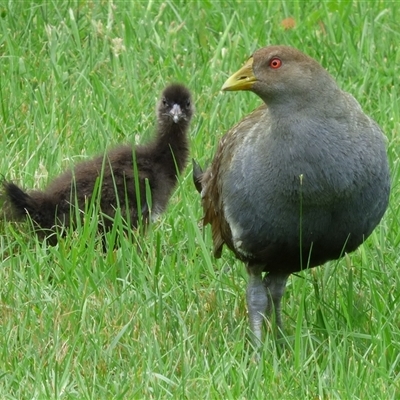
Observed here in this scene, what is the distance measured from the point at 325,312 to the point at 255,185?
28.2 inches

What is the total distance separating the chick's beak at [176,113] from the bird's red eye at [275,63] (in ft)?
6.20

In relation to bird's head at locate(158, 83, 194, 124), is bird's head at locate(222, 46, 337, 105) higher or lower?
higher

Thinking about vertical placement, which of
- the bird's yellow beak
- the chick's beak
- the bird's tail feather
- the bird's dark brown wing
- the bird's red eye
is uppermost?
the bird's red eye

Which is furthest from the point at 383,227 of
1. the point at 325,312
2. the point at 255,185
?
the point at 255,185

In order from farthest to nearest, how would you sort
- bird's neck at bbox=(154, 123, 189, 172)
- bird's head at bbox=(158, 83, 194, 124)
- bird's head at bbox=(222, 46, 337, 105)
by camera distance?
bird's head at bbox=(158, 83, 194, 124) < bird's neck at bbox=(154, 123, 189, 172) < bird's head at bbox=(222, 46, 337, 105)

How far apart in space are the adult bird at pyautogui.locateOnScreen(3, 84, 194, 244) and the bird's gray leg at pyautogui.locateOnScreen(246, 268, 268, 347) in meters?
0.80

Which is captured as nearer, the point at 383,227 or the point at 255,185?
the point at 255,185

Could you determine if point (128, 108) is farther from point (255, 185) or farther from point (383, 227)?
point (255, 185)

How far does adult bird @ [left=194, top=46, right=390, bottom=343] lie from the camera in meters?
5.05

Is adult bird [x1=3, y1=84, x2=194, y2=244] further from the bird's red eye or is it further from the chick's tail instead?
the bird's red eye

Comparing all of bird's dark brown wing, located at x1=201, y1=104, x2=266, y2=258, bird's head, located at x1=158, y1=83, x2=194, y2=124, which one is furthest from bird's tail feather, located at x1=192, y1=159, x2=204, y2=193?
bird's head, located at x1=158, y1=83, x2=194, y2=124

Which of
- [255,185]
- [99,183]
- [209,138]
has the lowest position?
[209,138]

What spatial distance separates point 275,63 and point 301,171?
0.48 metres

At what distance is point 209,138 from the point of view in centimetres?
752
